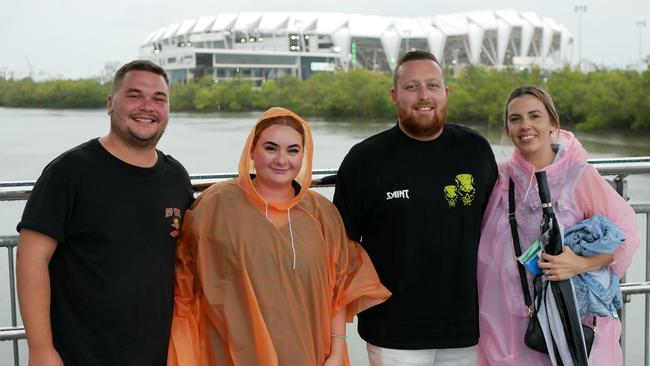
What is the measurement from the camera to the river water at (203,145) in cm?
302

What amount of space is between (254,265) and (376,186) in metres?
0.43

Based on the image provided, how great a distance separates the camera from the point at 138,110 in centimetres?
173

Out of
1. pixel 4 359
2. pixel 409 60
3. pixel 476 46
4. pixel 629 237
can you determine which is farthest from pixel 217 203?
pixel 476 46

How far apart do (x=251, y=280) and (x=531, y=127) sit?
0.90m

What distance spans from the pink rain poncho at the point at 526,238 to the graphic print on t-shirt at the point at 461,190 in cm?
11

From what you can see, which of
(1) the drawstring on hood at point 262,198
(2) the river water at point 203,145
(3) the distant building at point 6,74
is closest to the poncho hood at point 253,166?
(1) the drawstring on hood at point 262,198

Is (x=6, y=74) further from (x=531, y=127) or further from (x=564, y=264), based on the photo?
(x=564, y=264)

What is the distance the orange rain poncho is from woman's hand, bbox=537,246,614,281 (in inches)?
23.8

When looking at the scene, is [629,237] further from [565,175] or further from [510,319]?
[510,319]

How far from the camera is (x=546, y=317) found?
77.9 inches

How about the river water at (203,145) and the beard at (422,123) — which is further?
the river water at (203,145)

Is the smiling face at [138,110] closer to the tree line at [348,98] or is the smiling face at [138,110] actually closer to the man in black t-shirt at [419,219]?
the man in black t-shirt at [419,219]

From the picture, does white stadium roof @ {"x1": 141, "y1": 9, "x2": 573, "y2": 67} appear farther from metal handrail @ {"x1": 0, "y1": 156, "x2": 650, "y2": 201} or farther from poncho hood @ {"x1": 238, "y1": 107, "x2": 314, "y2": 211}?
poncho hood @ {"x1": 238, "y1": 107, "x2": 314, "y2": 211}

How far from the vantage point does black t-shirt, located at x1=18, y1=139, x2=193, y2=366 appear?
1.63 meters
